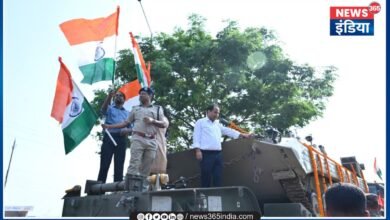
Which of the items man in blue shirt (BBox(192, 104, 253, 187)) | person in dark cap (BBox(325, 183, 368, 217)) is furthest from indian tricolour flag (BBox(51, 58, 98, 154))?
person in dark cap (BBox(325, 183, 368, 217))

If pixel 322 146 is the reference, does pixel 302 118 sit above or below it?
above

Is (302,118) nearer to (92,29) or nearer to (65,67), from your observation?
(92,29)

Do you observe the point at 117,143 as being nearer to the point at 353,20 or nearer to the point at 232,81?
the point at 353,20

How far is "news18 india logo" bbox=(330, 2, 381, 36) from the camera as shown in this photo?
302cm

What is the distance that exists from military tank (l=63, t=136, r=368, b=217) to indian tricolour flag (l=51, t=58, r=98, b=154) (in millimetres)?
769

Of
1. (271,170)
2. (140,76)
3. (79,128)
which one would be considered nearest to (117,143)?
(79,128)

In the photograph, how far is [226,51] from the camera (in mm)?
10516

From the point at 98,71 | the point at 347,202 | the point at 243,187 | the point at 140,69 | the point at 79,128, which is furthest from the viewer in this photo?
the point at 140,69

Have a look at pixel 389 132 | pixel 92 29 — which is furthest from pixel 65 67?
pixel 389 132

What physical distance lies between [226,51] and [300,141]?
5.87m

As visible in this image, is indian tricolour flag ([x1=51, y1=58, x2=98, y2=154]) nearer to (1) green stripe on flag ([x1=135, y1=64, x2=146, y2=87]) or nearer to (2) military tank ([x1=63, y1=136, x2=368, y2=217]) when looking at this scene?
(2) military tank ([x1=63, y1=136, x2=368, y2=217])

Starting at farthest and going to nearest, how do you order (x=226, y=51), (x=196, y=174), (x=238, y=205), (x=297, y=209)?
A: (x=226, y=51) < (x=196, y=174) < (x=297, y=209) < (x=238, y=205)

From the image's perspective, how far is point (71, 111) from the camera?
533 centimetres

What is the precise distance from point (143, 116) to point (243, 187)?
1.46 m
